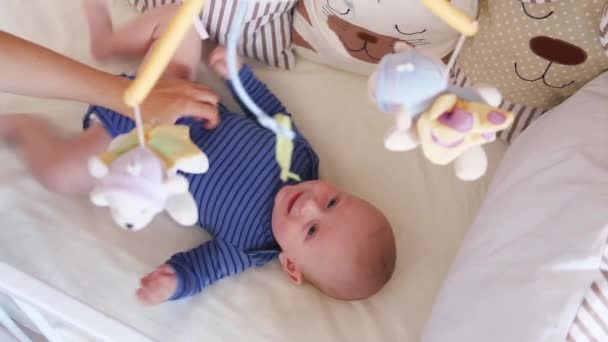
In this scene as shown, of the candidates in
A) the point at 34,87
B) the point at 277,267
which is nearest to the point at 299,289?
the point at 277,267

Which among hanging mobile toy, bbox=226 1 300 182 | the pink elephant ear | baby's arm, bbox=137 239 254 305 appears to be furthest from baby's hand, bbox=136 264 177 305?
the pink elephant ear

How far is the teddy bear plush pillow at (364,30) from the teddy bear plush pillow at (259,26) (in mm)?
23

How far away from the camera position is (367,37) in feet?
3.16

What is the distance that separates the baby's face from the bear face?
252 mm

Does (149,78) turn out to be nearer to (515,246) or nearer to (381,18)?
(515,246)

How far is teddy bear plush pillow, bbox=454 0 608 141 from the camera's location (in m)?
0.78

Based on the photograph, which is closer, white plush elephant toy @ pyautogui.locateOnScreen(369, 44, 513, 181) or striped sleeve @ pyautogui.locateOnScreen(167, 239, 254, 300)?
white plush elephant toy @ pyautogui.locateOnScreen(369, 44, 513, 181)

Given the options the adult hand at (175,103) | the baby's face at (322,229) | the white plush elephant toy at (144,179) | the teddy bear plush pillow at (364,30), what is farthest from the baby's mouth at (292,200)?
the white plush elephant toy at (144,179)

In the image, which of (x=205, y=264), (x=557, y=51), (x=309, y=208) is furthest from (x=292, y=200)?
(x=557, y=51)

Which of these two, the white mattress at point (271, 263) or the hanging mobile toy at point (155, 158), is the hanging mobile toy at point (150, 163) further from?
the white mattress at point (271, 263)

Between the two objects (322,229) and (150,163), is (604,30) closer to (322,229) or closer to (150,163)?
(322,229)

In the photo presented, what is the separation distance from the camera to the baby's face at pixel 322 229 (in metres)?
0.84

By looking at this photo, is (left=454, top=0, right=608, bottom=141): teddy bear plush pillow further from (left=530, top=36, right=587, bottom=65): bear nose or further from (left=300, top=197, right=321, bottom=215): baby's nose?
(left=300, top=197, right=321, bottom=215): baby's nose

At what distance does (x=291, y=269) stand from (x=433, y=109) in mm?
473
